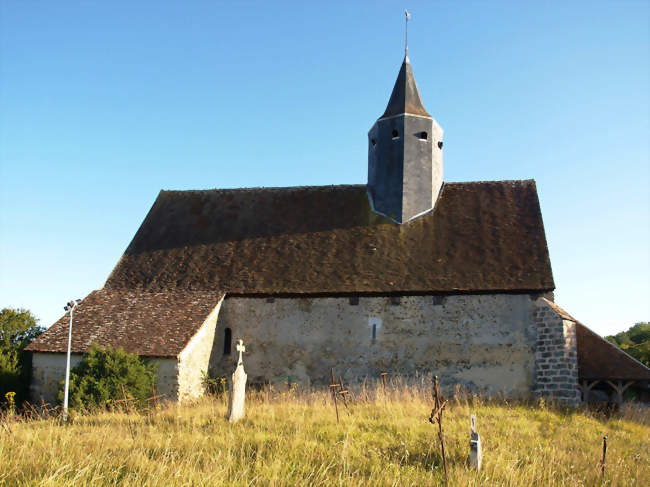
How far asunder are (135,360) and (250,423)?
5.58 meters

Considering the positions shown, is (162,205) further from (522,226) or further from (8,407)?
(522,226)

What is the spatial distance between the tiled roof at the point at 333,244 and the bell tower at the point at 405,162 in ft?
1.63

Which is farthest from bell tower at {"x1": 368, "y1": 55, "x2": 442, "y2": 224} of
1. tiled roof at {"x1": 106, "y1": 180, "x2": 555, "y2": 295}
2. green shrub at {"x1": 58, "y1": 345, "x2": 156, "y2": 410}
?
green shrub at {"x1": 58, "y1": 345, "x2": 156, "y2": 410}

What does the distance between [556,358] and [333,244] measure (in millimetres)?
7602

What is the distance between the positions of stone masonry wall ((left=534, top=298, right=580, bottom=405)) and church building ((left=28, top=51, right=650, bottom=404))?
0.03 meters

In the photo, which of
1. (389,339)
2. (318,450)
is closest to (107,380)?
(389,339)

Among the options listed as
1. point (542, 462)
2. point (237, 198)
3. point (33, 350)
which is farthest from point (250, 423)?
point (237, 198)

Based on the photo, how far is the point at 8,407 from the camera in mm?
14680

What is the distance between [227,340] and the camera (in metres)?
16.5

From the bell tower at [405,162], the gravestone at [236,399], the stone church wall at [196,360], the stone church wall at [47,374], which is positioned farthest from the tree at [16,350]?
the bell tower at [405,162]

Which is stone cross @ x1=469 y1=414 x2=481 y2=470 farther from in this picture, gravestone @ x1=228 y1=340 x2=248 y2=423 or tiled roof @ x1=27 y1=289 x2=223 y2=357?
tiled roof @ x1=27 y1=289 x2=223 y2=357

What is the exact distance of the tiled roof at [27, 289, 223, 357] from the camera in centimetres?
1483

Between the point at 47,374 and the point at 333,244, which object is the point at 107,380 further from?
the point at 333,244

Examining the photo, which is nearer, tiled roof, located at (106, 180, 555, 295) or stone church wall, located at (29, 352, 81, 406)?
stone church wall, located at (29, 352, 81, 406)
